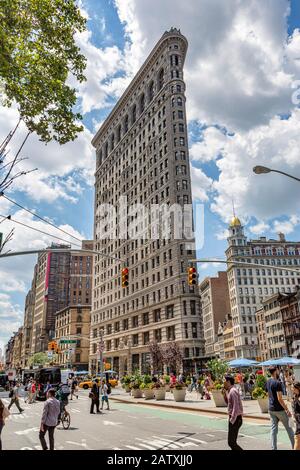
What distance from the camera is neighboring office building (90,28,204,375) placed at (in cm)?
5841

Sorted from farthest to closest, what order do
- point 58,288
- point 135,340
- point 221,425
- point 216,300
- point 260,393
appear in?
1. point 58,288
2. point 216,300
3. point 135,340
4. point 260,393
5. point 221,425

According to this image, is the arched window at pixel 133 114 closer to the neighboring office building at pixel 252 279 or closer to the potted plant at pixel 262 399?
the neighboring office building at pixel 252 279

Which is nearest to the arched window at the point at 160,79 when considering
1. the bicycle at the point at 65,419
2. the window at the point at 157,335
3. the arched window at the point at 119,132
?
the arched window at the point at 119,132

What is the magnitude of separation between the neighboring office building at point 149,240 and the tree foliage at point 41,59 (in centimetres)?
4741

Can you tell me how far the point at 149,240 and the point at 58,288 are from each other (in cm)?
9390

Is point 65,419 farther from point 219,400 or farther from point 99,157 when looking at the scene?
point 99,157

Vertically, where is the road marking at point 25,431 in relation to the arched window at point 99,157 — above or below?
below

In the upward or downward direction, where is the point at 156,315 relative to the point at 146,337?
upward

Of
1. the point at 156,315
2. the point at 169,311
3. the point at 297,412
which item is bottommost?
the point at 297,412

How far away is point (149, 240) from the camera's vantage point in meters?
66.8

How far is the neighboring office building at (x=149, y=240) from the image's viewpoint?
192 ft

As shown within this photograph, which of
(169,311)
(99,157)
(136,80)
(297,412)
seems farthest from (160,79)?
(297,412)

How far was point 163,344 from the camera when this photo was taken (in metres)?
58.4
